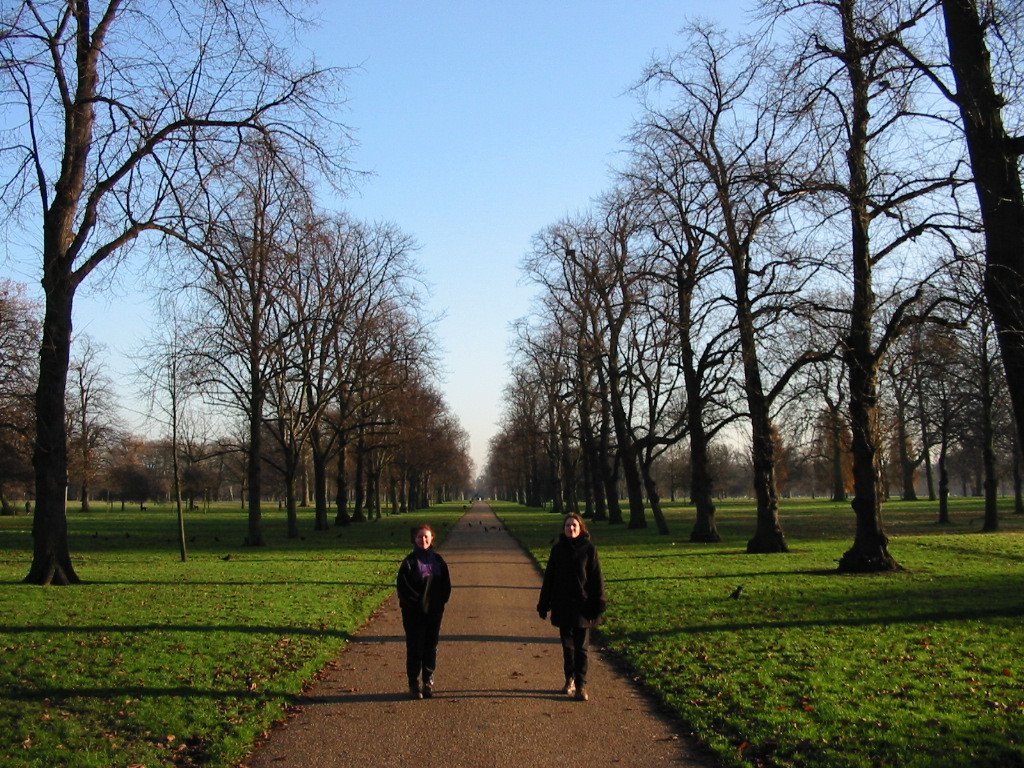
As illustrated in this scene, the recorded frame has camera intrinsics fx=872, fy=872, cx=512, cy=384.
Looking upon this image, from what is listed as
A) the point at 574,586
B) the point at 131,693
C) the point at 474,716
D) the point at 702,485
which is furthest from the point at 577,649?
the point at 702,485

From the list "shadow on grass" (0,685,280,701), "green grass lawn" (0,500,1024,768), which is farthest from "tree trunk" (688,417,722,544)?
"shadow on grass" (0,685,280,701)

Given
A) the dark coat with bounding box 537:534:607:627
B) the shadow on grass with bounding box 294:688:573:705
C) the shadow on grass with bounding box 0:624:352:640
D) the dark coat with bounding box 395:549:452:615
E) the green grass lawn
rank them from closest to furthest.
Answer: the green grass lawn < the shadow on grass with bounding box 294:688:573:705 < the dark coat with bounding box 537:534:607:627 < the dark coat with bounding box 395:549:452:615 < the shadow on grass with bounding box 0:624:352:640

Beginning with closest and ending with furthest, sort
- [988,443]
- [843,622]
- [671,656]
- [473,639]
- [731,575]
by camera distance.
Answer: [671,656], [473,639], [843,622], [731,575], [988,443]

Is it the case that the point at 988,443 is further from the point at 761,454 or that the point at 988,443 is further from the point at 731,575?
the point at 731,575

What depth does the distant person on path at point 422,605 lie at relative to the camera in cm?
828

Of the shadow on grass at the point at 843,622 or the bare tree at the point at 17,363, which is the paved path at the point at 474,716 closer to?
the shadow on grass at the point at 843,622

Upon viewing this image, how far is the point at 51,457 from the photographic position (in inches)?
606

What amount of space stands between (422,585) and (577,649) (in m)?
1.59

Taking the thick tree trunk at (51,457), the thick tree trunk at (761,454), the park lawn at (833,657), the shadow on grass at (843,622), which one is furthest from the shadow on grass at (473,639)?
the thick tree trunk at (761,454)

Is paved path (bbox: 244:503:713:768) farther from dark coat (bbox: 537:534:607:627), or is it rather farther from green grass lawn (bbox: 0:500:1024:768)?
dark coat (bbox: 537:534:607:627)

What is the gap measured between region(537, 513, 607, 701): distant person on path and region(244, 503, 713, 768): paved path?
11.8 inches

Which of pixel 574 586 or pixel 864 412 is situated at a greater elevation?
pixel 864 412

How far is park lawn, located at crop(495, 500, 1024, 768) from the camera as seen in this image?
6359 millimetres

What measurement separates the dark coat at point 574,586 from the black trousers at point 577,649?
0.21ft
